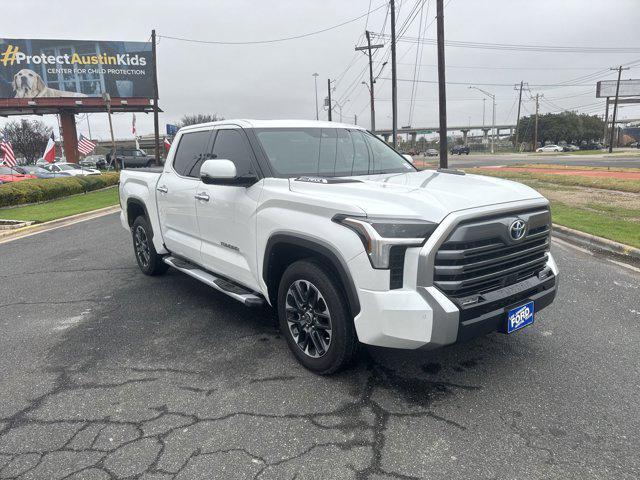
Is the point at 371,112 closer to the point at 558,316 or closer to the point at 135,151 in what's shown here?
the point at 135,151

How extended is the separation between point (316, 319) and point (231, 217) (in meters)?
1.27

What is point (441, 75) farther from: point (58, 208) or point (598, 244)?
point (58, 208)

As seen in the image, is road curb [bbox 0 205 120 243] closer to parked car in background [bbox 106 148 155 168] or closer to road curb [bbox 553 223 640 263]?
road curb [bbox 553 223 640 263]

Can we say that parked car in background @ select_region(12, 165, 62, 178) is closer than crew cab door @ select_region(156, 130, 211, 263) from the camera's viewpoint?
No

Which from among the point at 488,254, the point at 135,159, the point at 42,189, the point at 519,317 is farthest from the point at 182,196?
the point at 135,159

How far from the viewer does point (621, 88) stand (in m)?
89.1

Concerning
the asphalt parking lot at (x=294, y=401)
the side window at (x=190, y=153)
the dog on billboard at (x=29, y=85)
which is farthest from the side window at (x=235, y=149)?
the dog on billboard at (x=29, y=85)

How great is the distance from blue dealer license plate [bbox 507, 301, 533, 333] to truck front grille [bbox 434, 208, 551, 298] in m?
0.18

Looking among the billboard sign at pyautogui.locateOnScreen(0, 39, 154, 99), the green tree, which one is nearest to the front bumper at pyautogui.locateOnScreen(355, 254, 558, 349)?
the billboard sign at pyautogui.locateOnScreen(0, 39, 154, 99)

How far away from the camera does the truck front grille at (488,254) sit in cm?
288

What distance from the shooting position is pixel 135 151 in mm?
39031

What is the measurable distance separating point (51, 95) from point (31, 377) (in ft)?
154

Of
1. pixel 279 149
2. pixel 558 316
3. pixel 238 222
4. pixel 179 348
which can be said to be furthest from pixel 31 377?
pixel 558 316

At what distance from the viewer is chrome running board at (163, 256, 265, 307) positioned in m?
3.94
